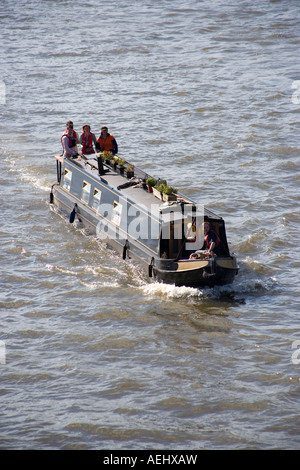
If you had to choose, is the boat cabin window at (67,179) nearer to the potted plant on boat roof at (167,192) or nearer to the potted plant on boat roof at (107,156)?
the potted plant on boat roof at (107,156)

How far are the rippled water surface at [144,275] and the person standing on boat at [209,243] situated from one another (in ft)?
3.10

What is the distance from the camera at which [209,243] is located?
14.5 metres

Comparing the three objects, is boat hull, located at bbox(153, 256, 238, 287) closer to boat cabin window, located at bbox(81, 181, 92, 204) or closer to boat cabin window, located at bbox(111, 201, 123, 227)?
boat cabin window, located at bbox(111, 201, 123, 227)

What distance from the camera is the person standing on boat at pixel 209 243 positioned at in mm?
14328

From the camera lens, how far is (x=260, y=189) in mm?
20734

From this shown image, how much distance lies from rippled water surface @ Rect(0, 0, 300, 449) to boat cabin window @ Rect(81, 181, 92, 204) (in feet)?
3.17

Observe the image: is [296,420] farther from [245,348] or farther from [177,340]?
[177,340]

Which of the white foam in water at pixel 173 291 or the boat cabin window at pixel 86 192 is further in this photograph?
the boat cabin window at pixel 86 192

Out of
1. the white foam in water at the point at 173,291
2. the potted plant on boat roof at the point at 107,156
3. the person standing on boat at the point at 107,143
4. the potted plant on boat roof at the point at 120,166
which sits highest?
the person standing on boat at the point at 107,143

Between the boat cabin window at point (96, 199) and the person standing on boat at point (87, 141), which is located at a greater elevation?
the person standing on boat at point (87, 141)

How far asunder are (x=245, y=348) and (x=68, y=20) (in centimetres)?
3371

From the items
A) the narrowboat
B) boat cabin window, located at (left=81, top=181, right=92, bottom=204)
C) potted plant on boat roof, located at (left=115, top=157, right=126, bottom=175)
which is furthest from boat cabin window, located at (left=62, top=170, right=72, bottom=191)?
potted plant on boat roof, located at (left=115, top=157, right=126, bottom=175)

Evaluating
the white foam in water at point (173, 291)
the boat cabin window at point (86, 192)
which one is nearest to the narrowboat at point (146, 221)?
the boat cabin window at point (86, 192)

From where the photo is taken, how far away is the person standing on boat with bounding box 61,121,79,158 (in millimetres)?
18750
